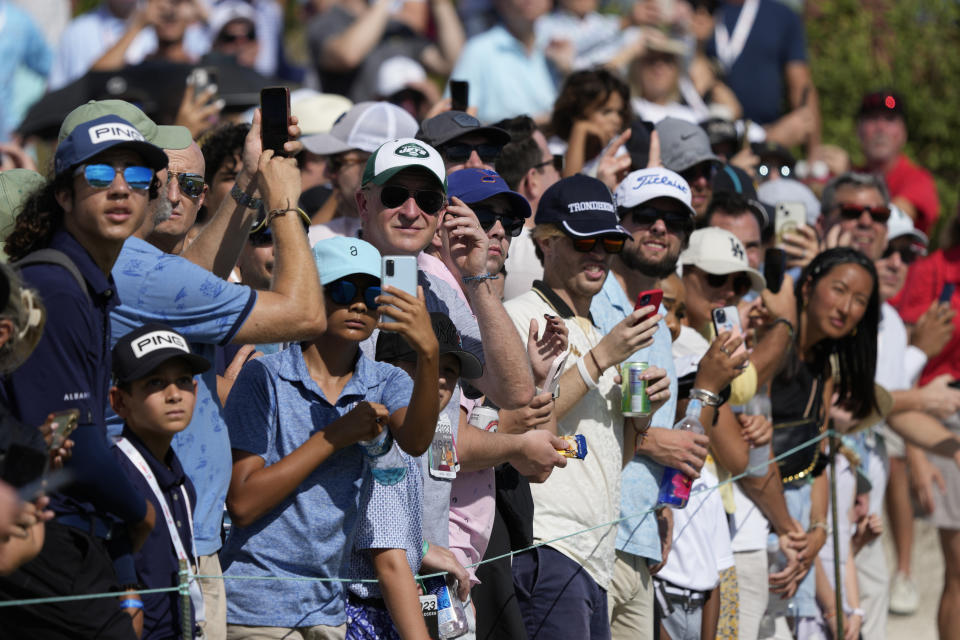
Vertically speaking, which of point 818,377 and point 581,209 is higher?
point 581,209

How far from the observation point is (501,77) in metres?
9.95

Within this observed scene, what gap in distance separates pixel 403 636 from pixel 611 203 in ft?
6.92

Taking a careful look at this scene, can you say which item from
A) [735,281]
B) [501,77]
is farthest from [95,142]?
[501,77]

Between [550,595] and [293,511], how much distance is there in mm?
1377

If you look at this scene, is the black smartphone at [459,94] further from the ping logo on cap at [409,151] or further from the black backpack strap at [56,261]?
the black backpack strap at [56,261]

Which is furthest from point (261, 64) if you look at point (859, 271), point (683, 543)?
point (683, 543)

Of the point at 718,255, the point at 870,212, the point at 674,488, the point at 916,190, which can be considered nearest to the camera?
the point at 674,488

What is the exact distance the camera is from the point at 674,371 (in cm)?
584

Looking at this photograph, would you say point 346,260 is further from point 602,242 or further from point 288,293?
point 602,242

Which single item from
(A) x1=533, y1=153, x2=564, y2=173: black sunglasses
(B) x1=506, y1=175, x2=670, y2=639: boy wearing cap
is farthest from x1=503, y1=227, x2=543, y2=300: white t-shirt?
(B) x1=506, y1=175, x2=670, y2=639: boy wearing cap

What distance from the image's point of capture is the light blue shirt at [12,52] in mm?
9750

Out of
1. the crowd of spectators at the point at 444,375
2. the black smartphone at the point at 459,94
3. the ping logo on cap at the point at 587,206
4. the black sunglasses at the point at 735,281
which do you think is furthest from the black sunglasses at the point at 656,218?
the black smartphone at the point at 459,94

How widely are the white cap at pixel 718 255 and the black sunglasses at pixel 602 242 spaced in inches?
41.1

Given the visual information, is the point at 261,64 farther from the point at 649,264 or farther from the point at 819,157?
the point at 649,264
